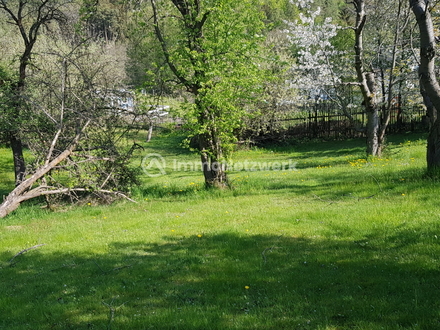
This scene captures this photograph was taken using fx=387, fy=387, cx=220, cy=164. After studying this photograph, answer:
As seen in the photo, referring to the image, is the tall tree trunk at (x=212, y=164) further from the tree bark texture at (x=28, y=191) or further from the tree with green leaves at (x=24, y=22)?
the tree with green leaves at (x=24, y=22)

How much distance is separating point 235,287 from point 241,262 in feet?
2.69

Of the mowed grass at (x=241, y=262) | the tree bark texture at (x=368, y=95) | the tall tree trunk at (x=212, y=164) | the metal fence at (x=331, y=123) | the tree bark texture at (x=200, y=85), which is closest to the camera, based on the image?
the mowed grass at (x=241, y=262)

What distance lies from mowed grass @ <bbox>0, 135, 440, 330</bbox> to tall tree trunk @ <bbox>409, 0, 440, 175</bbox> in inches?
30.8

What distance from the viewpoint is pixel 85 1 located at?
1196 centimetres

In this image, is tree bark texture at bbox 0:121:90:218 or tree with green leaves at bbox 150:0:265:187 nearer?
tree bark texture at bbox 0:121:90:218

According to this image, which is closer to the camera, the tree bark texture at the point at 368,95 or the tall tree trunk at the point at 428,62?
the tall tree trunk at the point at 428,62

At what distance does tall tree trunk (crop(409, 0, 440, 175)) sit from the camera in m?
6.31

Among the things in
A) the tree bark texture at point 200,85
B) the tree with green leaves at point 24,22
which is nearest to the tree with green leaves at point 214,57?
the tree bark texture at point 200,85

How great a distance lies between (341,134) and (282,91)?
4.75m

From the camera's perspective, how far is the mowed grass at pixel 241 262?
3807 millimetres

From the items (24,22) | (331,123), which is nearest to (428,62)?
(24,22)

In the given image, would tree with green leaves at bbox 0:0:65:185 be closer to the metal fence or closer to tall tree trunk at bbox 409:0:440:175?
tall tree trunk at bbox 409:0:440:175

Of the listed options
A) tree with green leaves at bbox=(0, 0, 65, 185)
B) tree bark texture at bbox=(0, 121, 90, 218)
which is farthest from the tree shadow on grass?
tree with green leaves at bbox=(0, 0, 65, 185)

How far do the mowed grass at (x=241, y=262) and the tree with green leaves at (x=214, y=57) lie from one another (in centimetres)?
216
